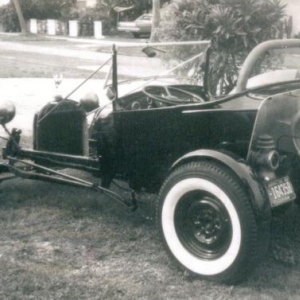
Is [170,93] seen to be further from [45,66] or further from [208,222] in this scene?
[45,66]

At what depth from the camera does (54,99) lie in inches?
186

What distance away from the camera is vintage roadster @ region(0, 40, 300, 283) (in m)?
3.17

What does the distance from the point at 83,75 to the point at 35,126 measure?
866cm

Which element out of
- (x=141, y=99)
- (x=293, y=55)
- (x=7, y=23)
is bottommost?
(x=7, y=23)

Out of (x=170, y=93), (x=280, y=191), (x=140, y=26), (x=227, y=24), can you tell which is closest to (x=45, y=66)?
(x=227, y=24)

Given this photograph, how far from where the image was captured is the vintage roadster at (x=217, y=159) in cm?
317

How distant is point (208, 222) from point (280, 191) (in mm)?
441

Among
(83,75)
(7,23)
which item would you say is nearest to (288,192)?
(83,75)

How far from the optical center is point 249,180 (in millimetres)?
3127

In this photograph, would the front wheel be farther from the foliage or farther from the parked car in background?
the parked car in background

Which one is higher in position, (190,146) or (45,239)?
(190,146)

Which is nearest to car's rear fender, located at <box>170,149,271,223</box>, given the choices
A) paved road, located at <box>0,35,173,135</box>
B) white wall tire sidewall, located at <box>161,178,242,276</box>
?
white wall tire sidewall, located at <box>161,178,242,276</box>

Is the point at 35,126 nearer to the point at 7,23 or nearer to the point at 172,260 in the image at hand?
the point at 172,260

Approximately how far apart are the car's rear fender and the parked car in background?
25.9 meters
